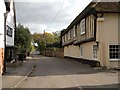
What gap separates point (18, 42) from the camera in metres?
58.4

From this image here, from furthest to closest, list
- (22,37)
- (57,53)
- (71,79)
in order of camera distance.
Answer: (57,53)
(22,37)
(71,79)

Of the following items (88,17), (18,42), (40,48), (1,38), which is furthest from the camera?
(40,48)

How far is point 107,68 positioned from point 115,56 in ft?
6.79

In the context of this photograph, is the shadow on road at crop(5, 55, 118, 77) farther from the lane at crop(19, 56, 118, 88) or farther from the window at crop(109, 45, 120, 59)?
the window at crop(109, 45, 120, 59)

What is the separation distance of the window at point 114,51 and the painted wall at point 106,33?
14.5 inches

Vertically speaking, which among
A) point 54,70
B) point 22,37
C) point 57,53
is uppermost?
point 22,37

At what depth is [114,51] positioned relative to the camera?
29.3m

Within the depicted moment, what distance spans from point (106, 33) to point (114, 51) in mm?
1827

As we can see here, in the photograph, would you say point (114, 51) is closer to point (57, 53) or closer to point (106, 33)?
point (106, 33)

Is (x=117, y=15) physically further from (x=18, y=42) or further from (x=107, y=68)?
(x=18, y=42)

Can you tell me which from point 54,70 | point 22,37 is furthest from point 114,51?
point 22,37

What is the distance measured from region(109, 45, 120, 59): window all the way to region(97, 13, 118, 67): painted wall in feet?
1.21

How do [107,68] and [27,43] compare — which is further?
[27,43]

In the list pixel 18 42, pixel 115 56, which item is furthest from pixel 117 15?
pixel 18 42
